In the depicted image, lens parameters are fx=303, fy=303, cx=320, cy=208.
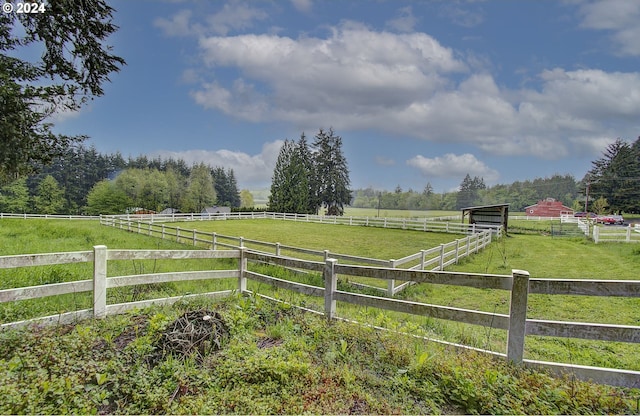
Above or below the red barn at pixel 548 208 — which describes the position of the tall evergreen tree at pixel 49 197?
below

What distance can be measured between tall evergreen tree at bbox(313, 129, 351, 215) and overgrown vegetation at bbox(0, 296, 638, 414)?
4749 cm

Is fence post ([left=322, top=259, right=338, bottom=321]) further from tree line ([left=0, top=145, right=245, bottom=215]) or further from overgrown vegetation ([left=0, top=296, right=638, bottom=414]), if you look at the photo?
tree line ([left=0, top=145, right=245, bottom=215])

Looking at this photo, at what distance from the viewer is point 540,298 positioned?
7.05 metres

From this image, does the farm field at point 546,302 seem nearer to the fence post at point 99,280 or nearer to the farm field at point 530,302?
the farm field at point 530,302

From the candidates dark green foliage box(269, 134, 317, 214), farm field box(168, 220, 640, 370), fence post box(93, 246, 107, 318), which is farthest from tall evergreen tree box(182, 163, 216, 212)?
fence post box(93, 246, 107, 318)

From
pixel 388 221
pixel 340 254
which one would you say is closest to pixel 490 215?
pixel 388 221

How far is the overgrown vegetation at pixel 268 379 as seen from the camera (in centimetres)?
235

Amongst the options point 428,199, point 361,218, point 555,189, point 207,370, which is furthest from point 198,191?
point 555,189

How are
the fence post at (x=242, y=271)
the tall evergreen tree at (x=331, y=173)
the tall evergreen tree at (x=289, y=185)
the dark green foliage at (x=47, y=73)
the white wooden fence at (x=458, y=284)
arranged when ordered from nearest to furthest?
the white wooden fence at (x=458, y=284), the fence post at (x=242, y=271), the dark green foliage at (x=47, y=73), the tall evergreen tree at (x=289, y=185), the tall evergreen tree at (x=331, y=173)

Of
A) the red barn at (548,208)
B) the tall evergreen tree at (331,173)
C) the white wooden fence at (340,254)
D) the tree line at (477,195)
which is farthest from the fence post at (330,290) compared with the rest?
the red barn at (548,208)

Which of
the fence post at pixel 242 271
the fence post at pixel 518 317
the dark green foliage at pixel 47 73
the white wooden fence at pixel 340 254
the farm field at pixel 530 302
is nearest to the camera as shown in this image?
the fence post at pixel 518 317

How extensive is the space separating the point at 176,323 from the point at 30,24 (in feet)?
28.0

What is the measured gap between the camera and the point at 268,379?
8.87 feet

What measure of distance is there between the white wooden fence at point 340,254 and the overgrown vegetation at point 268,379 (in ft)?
14.0
